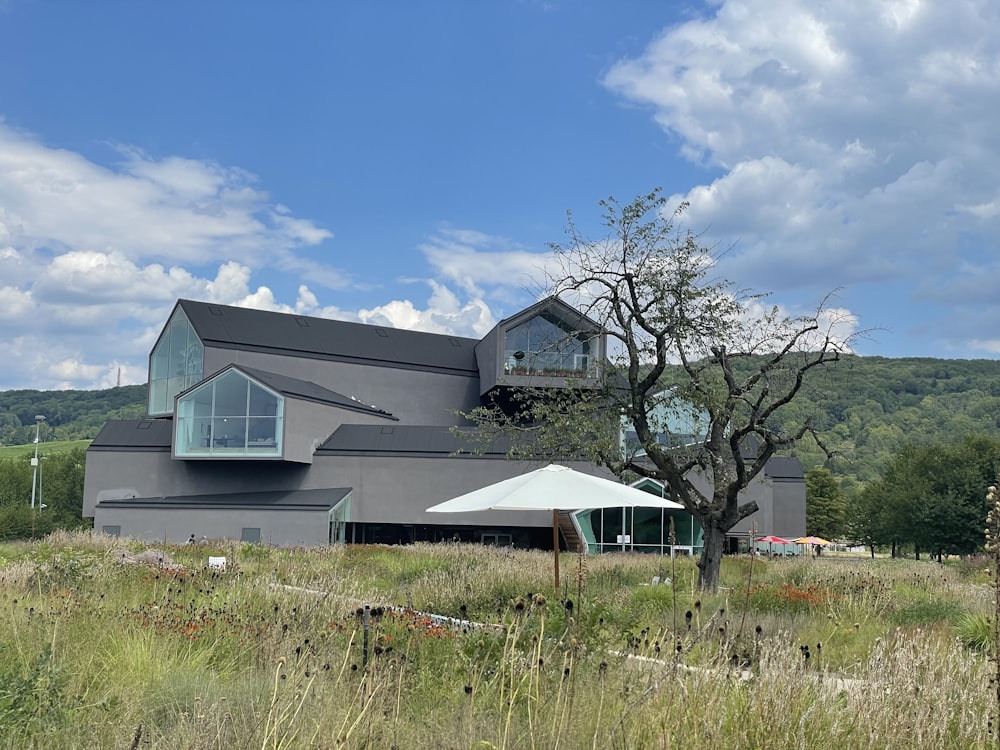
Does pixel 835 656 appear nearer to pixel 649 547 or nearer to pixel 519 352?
pixel 649 547

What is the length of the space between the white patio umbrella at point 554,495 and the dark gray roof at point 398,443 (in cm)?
2214

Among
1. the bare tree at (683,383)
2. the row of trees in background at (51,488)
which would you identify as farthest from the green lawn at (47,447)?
the bare tree at (683,383)

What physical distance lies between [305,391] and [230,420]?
2.83 metres

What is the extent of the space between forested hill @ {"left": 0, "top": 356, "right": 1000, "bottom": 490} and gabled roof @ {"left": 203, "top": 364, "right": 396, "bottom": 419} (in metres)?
31.3

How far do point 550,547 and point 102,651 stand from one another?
2939 cm

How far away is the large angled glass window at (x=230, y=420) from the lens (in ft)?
109

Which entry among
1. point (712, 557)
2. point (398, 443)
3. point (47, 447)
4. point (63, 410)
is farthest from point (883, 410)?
point (63, 410)

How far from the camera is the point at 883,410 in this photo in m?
86.7

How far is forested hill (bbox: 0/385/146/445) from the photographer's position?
110 metres

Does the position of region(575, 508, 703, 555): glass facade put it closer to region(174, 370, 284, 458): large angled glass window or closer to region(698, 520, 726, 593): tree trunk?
region(174, 370, 284, 458): large angled glass window

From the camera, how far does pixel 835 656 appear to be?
32.1ft

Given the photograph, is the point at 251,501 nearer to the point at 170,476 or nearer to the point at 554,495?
the point at 170,476

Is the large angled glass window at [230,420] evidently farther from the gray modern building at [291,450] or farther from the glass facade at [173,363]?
the glass facade at [173,363]

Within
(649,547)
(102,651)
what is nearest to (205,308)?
(649,547)
